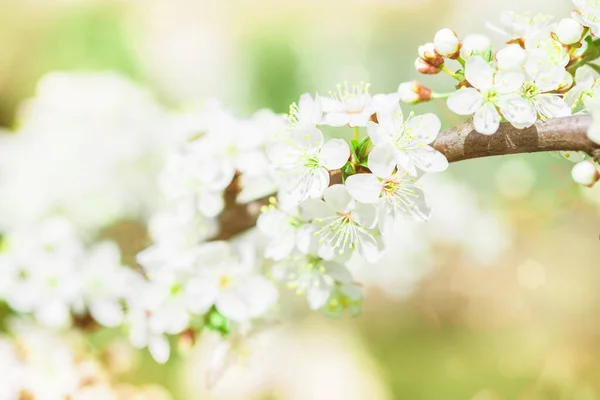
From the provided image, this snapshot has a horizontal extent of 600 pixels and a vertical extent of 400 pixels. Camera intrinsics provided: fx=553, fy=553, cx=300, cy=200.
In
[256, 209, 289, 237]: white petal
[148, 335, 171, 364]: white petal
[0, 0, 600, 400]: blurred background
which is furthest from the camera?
[0, 0, 600, 400]: blurred background

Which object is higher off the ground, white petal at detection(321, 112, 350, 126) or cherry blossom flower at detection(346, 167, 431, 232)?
white petal at detection(321, 112, 350, 126)

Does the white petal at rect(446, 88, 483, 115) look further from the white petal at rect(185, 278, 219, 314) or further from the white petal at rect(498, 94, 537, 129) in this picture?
the white petal at rect(185, 278, 219, 314)

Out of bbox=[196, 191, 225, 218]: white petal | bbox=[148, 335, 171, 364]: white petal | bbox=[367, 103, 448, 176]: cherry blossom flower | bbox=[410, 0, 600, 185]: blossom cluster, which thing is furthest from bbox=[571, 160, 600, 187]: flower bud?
bbox=[148, 335, 171, 364]: white petal

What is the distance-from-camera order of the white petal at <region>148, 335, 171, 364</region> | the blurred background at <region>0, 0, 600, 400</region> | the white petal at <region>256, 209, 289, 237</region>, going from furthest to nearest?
the blurred background at <region>0, 0, 600, 400</region> → the white petal at <region>148, 335, 171, 364</region> → the white petal at <region>256, 209, 289, 237</region>

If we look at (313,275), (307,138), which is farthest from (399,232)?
(307,138)

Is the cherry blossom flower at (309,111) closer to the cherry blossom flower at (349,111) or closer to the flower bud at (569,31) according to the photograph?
the cherry blossom flower at (349,111)

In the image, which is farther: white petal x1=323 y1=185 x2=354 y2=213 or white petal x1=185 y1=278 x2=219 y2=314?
white petal x1=185 y1=278 x2=219 y2=314

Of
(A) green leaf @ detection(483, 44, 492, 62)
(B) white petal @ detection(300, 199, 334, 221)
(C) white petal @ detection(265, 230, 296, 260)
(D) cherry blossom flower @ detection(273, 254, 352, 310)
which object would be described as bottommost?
(D) cherry blossom flower @ detection(273, 254, 352, 310)
